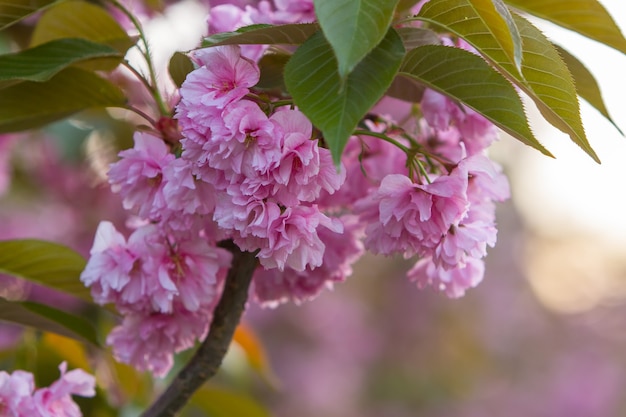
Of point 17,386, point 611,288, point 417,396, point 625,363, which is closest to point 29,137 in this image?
point 17,386

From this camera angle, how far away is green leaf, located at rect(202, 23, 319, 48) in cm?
67

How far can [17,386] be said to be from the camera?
2.74ft

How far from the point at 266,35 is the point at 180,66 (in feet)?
0.40

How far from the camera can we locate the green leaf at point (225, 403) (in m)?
1.40

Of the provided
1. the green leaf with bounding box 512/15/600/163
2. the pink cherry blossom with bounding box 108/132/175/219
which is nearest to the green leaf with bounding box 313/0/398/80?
the green leaf with bounding box 512/15/600/163

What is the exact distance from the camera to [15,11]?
85 centimetres

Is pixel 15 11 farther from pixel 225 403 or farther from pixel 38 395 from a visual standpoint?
pixel 225 403

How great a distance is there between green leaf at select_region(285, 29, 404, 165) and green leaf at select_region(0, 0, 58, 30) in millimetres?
342

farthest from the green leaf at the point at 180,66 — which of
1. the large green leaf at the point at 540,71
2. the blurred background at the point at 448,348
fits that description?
the blurred background at the point at 448,348

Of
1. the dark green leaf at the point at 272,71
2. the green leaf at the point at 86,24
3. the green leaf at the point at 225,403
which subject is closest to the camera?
the dark green leaf at the point at 272,71

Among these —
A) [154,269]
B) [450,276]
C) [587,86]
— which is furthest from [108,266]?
[587,86]

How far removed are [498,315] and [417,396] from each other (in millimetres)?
749

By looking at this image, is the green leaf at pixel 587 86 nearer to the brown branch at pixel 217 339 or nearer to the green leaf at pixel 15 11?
the brown branch at pixel 217 339

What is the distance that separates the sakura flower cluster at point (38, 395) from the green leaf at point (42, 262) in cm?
13
